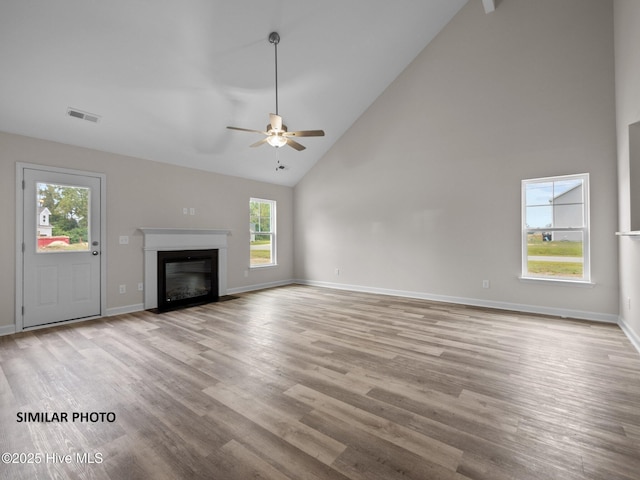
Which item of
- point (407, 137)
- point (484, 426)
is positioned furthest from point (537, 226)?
point (484, 426)

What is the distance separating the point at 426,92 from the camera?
17.3 ft

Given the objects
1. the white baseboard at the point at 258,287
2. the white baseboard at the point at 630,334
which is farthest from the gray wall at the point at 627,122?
the white baseboard at the point at 258,287

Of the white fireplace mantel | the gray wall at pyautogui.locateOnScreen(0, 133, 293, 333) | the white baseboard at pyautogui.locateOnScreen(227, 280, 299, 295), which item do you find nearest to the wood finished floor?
the gray wall at pyautogui.locateOnScreen(0, 133, 293, 333)

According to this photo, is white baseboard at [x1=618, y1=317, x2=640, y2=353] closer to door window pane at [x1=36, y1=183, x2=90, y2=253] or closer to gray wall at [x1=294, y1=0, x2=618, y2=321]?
gray wall at [x1=294, y1=0, x2=618, y2=321]

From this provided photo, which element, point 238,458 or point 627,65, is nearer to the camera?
point 238,458

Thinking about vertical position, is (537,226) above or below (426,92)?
below

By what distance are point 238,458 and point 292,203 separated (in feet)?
21.1

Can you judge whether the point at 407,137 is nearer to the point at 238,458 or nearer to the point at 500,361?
the point at 500,361

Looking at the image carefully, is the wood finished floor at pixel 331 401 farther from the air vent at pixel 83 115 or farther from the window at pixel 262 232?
the window at pixel 262 232

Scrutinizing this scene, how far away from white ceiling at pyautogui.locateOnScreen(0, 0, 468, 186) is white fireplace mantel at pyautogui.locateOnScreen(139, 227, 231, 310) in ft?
4.23

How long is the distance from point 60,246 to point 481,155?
6.58m

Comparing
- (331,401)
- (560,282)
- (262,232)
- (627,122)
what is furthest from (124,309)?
(627,122)

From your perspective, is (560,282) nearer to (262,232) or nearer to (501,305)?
(501,305)

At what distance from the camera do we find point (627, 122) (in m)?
3.25
